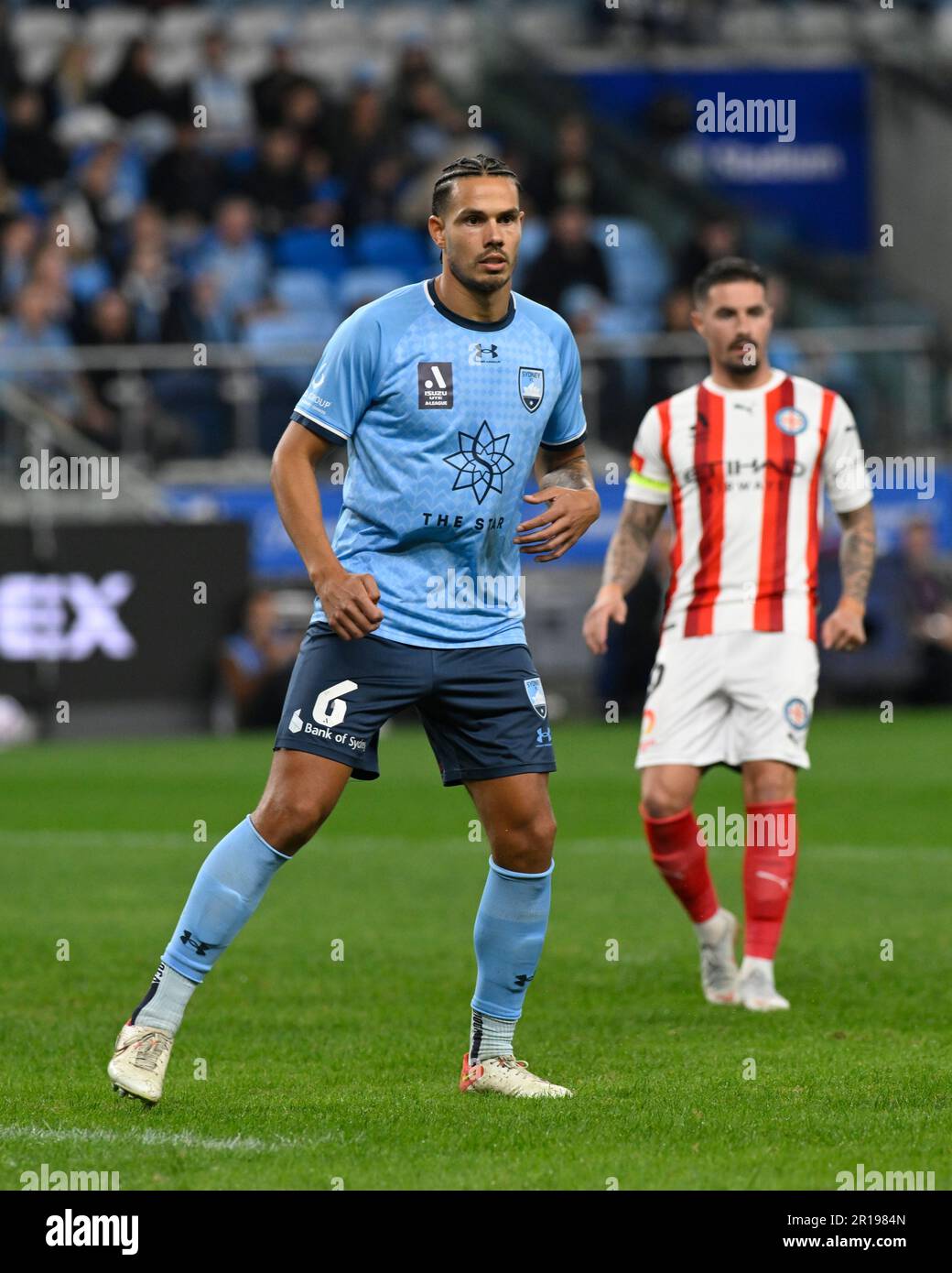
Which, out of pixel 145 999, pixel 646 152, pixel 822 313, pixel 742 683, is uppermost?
pixel 646 152

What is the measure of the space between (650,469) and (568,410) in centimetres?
173

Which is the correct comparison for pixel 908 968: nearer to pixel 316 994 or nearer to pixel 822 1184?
pixel 316 994

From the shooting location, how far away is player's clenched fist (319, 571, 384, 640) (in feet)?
17.6

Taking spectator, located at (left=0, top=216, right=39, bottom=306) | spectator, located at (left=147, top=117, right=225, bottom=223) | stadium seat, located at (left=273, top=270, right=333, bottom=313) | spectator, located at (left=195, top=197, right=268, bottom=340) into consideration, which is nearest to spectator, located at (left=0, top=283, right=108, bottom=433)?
spectator, located at (left=0, top=216, right=39, bottom=306)

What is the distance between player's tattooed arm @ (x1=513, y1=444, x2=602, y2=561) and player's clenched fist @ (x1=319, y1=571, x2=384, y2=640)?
41 centimetres

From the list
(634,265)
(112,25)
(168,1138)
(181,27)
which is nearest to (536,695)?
(168,1138)

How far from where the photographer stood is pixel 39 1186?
4.52 m

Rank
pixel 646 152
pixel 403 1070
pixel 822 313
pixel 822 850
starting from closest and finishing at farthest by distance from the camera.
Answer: pixel 403 1070, pixel 822 850, pixel 822 313, pixel 646 152

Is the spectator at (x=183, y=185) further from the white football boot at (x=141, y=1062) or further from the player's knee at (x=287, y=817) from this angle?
the white football boot at (x=141, y=1062)

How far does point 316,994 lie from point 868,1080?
7.23 feet

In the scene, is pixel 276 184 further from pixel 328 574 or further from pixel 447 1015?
pixel 328 574

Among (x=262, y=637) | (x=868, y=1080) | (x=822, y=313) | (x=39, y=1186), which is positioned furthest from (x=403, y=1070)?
(x=822, y=313)

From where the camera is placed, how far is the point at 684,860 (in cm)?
735
